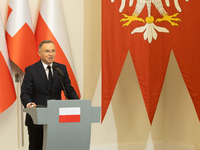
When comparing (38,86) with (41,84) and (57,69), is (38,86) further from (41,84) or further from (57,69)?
(57,69)

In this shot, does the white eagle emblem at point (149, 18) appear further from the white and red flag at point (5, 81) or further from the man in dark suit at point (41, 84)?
the man in dark suit at point (41, 84)

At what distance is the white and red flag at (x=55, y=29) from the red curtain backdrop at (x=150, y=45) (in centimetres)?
56

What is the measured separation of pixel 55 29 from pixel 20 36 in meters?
0.52

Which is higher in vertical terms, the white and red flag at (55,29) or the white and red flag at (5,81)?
the white and red flag at (55,29)

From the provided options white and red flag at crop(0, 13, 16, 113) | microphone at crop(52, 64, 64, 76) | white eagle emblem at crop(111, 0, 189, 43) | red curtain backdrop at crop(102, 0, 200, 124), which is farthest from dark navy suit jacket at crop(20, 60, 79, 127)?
white eagle emblem at crop(111, 0, 189, 43)

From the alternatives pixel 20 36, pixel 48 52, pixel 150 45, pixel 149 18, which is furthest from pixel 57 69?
pixel 149 18

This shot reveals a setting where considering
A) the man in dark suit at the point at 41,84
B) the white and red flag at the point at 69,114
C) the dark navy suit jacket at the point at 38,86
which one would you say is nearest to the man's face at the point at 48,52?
the man in dark suit at the point at 41,84

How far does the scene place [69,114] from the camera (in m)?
2.68

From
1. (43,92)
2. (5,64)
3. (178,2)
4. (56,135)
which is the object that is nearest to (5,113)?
(5,64)

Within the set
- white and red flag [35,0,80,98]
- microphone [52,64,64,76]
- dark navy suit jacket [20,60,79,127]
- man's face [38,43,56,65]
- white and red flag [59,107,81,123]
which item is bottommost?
white and red flag [59,107,81,123]

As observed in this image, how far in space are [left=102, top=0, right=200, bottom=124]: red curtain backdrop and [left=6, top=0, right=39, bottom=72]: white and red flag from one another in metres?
1.10

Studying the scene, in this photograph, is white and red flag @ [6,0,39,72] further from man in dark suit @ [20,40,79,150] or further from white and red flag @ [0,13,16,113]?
man in dark suit @ [20,40,79,150]

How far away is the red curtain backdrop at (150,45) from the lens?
193 inches

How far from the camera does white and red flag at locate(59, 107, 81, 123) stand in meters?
2.67
